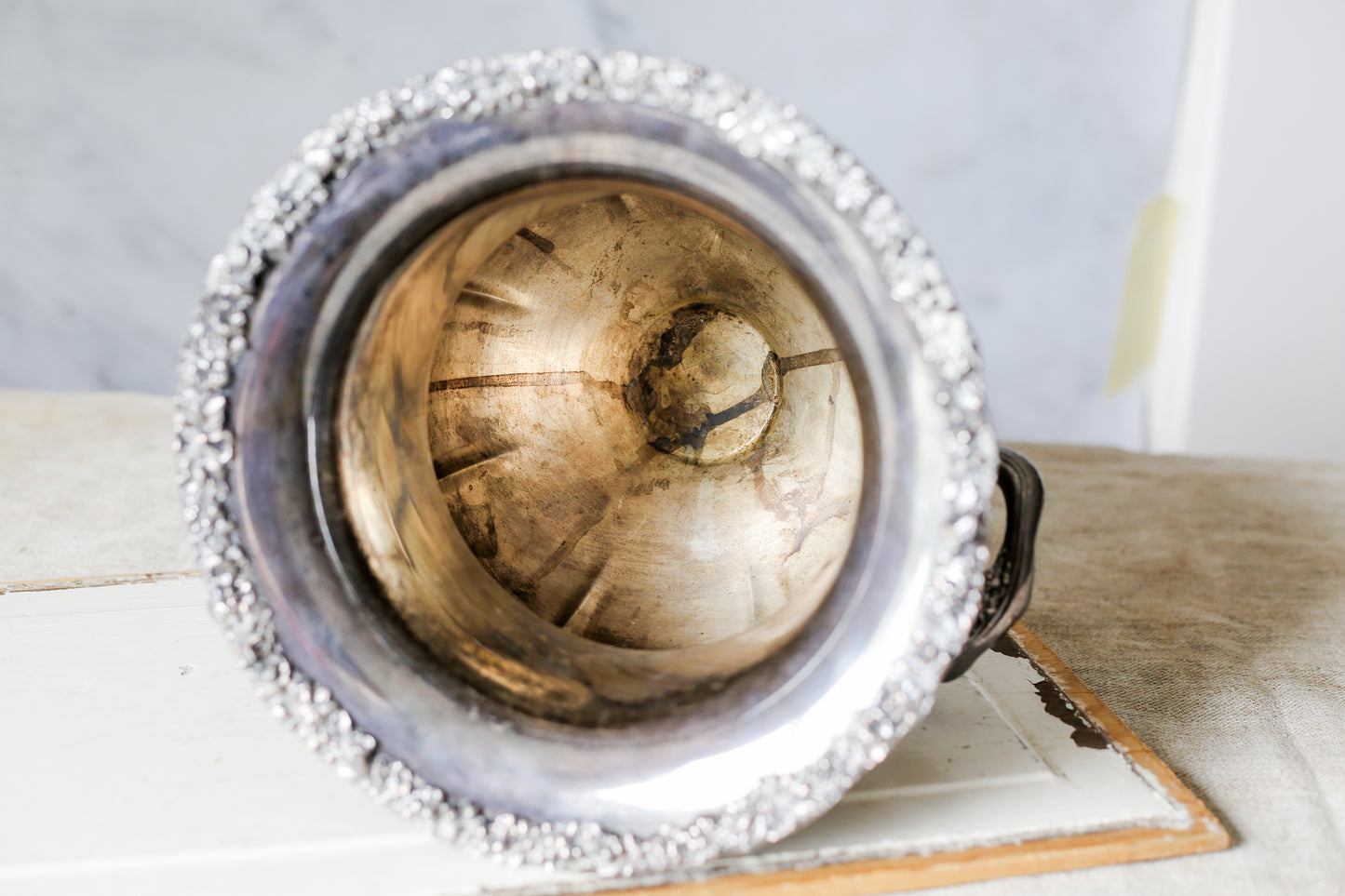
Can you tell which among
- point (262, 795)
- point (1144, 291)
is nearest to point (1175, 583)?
point (262, 795)

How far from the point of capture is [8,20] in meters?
2.07

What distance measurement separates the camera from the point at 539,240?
0.77 meters

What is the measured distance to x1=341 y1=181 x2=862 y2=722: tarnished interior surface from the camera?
0.57 metres

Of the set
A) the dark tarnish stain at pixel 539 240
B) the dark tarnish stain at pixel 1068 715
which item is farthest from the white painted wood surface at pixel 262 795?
the dark tarnish stain at pixel 539 240

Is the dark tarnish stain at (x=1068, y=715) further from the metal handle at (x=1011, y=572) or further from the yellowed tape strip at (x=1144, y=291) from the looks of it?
the yellowed tape strip at (x=1144, y=291)

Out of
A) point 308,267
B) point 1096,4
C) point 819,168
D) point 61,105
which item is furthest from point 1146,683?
point 61,105

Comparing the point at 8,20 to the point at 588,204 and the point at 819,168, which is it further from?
the point at 819,168

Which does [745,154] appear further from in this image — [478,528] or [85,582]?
[85,582]

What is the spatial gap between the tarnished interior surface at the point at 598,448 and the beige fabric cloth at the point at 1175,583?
27 cm

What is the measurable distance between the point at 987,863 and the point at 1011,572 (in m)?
0.18

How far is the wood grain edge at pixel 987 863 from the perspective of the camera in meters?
0.55

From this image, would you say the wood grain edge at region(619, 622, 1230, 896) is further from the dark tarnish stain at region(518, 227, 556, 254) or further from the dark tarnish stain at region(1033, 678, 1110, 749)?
the dark tarnish stain at region(518, 227, 556, 254)

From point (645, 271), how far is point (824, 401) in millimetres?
207

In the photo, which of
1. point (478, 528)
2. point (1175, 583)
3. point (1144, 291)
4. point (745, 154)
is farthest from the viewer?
point (1144, 291)
